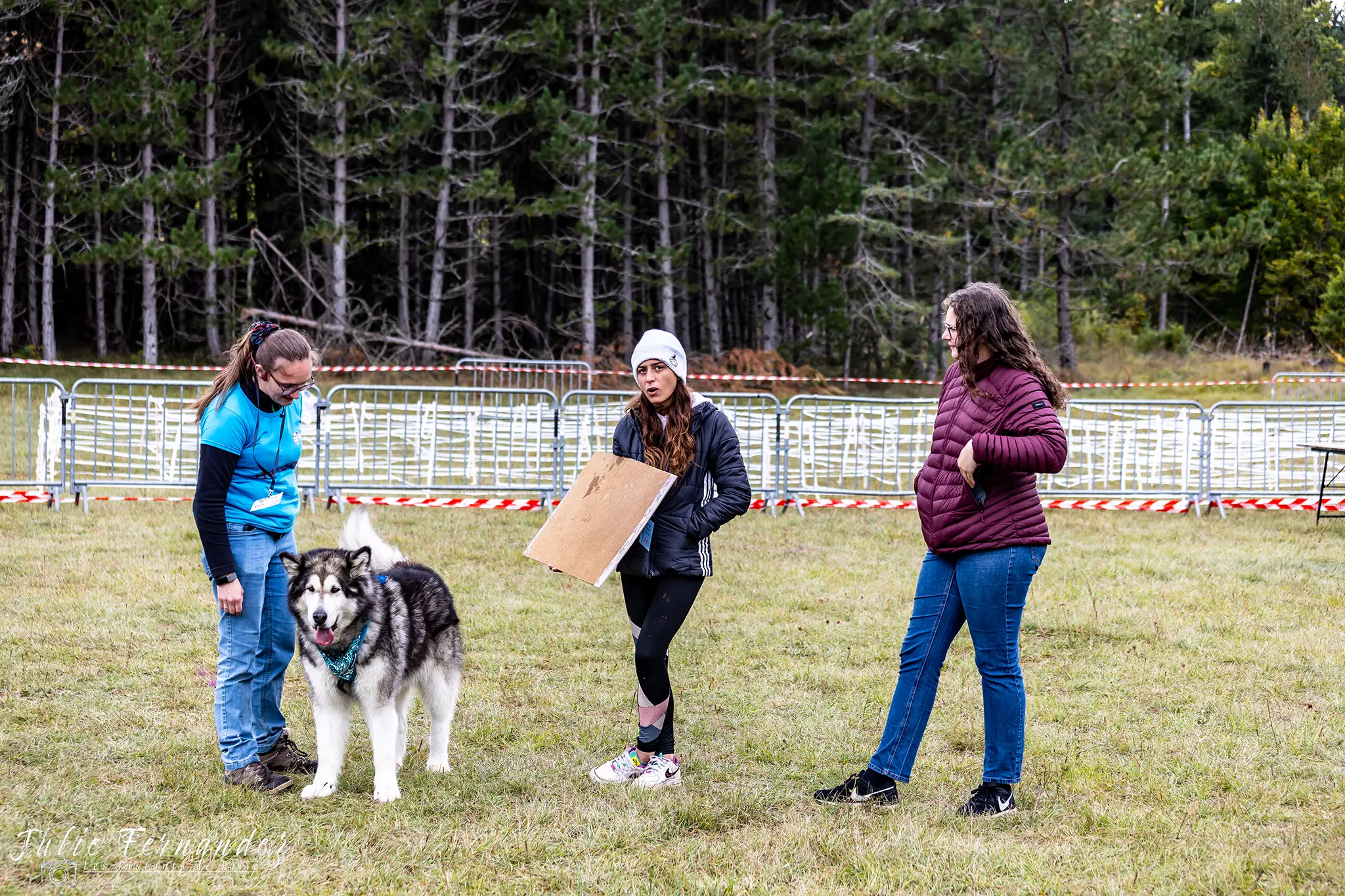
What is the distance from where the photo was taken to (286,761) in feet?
15.5

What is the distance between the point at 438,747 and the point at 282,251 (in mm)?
30677

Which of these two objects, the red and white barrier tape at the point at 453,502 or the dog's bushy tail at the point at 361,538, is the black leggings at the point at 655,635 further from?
the red and white barrier tape at the point at 453,502

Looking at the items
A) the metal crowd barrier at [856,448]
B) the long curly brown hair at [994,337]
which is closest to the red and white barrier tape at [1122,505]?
the metal crowd barrier at [856,448]

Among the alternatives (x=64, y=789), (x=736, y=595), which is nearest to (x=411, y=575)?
(x=64, y=789)

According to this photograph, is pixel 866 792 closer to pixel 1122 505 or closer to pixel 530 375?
pixel 1122 505

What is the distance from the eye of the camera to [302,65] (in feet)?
83.5

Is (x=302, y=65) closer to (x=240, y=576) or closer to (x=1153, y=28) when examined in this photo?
Answer: (x=1153, y=28)

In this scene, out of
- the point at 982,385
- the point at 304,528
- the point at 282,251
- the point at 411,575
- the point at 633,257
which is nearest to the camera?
the point at 982,385

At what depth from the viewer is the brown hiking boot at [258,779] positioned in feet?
14.5

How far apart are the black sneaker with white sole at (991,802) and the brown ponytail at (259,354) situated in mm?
3019

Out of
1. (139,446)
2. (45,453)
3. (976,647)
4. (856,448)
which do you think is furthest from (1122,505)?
(45,453)

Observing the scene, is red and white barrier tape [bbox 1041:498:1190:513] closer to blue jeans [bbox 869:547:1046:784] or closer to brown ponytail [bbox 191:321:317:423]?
blue jeans [bbox 869:547:1046:784]

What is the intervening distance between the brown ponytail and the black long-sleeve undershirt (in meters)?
0.22

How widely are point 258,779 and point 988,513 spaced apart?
2.98 m
